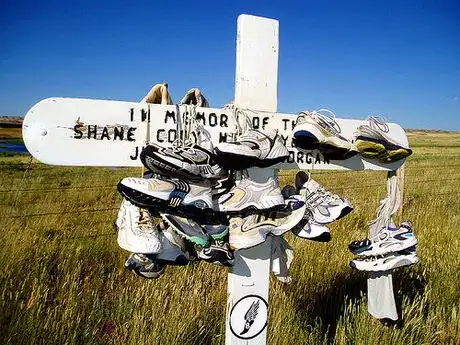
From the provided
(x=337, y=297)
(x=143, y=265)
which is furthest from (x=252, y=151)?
(x=337, y=297)

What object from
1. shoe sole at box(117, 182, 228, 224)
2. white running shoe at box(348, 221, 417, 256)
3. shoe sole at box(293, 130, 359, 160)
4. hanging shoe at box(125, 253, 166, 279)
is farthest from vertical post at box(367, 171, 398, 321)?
hanging shoe at box(125, 253, 166, 279)

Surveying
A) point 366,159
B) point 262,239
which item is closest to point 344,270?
point 366,159

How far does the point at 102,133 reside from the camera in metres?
1.26

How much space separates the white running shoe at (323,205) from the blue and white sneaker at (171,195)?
404 millimetres

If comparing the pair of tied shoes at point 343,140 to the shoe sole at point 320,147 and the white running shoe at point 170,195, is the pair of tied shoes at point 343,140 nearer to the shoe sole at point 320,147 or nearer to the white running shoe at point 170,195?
the shoe sole at point 320,147

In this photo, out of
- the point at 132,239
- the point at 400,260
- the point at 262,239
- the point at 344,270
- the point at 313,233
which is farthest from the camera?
the point at 344,270

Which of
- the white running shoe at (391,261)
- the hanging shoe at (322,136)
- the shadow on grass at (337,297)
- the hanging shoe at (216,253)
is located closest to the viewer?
the hanging shoe at (216,253)

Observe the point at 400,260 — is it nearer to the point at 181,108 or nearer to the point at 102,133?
the point at 181,108

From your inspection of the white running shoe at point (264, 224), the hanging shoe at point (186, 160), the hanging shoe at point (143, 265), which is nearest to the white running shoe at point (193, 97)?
the hanging shoe at point (186, 160)

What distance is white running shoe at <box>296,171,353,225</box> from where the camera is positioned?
4.95ft

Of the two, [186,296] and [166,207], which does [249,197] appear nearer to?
[166,207]

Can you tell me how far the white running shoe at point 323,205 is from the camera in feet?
4.95

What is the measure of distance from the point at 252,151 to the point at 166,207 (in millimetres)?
302

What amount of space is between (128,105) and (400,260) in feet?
3.95
